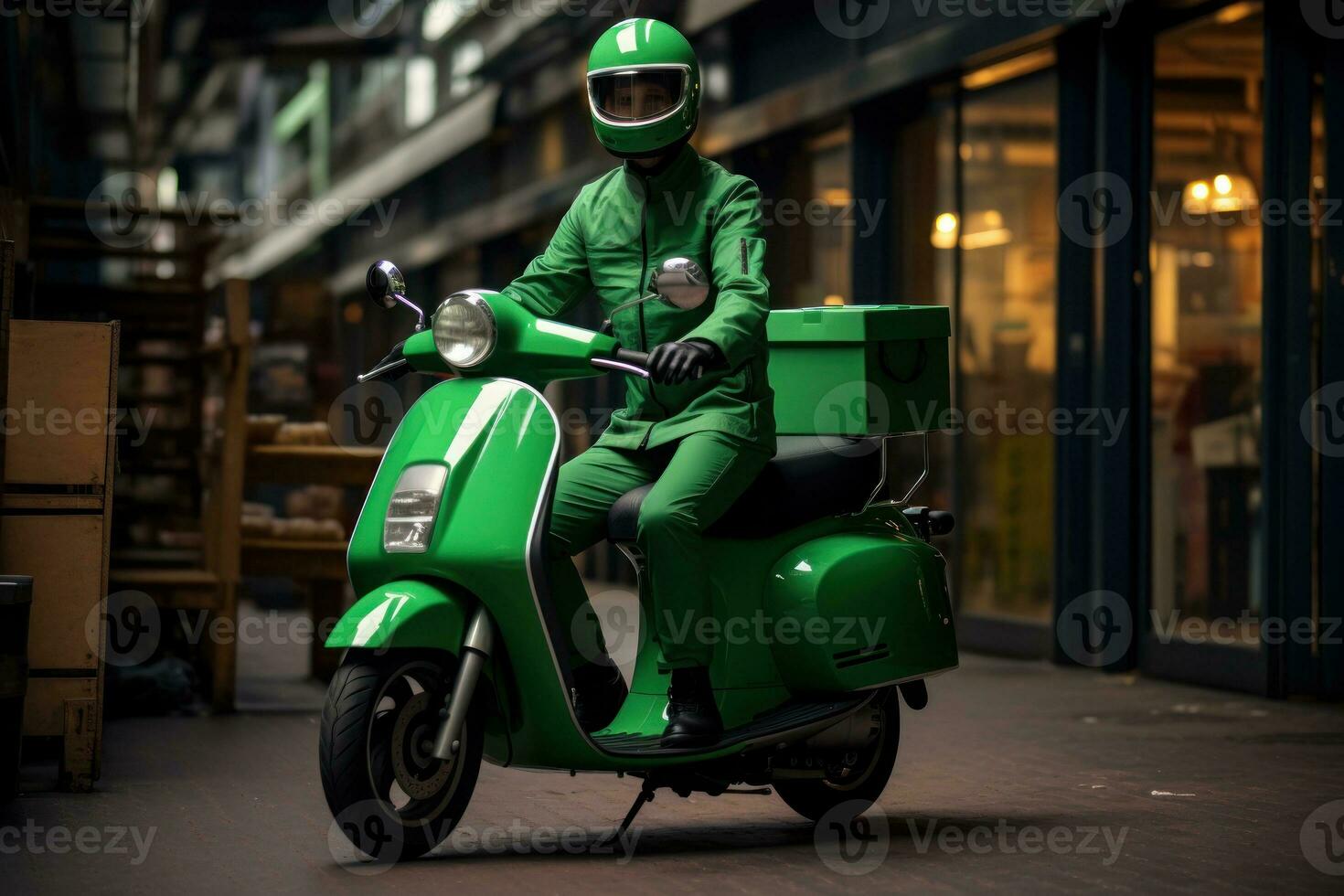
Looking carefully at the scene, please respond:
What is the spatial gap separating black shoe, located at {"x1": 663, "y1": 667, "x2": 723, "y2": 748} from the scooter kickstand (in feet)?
0.56

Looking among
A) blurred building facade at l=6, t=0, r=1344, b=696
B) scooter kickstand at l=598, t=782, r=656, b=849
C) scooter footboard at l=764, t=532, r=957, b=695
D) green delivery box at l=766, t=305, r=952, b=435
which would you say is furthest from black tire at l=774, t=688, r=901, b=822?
blurred building facade at l=6, t=0, r=1344, b=696

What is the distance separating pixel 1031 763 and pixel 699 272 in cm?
327

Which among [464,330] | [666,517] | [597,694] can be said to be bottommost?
[597,694]

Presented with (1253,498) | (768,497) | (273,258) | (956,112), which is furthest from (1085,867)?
(273,258)

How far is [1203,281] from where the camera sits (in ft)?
32.9

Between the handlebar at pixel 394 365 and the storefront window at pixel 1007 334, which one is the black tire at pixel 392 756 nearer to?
the handlebar at pixel 394 365

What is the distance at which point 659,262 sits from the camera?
5.59 m

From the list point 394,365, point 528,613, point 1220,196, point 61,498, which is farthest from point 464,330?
point 1220,196

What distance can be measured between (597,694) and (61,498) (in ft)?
7.74

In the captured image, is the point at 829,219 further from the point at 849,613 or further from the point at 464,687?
the point at 464,687

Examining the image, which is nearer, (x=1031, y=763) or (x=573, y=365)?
(x=573, y=365)

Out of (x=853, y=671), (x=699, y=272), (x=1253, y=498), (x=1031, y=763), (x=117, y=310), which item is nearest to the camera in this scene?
(x=699, y=272)

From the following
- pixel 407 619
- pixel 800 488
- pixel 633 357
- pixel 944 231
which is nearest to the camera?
pixel 407 619

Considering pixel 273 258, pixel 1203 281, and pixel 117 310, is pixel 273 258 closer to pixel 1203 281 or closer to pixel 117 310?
pixel 117 310
